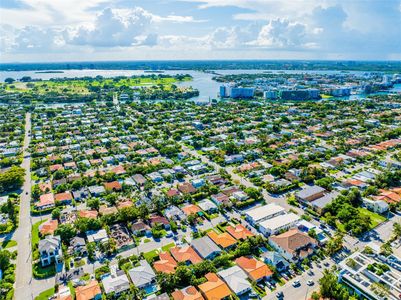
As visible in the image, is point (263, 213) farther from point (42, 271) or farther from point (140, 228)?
point (42, 271)

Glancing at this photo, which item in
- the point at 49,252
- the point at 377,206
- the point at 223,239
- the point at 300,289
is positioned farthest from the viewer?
the point at 377,206

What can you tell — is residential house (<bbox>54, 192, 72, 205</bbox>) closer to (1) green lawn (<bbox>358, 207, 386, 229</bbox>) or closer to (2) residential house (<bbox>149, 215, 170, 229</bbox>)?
(2) residential house (<bbox>149, 215, 170, 229</bbox>)

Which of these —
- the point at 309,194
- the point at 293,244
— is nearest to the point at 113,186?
the point at 293,244

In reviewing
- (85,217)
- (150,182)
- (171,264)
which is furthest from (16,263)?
(150,182)

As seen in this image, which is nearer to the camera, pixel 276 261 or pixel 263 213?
pixel 276 261

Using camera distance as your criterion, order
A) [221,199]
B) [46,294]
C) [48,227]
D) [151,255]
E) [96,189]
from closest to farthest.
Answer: [46,294]
[151,255]
[48,227]
[221,199]
[96,189]

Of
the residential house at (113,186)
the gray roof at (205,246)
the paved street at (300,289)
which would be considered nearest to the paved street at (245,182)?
the paved street at (300,289)

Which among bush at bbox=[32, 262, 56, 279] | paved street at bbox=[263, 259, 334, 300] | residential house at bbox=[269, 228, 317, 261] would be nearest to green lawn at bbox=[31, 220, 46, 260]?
bush at bbox=[32, 262, 56, 279]
